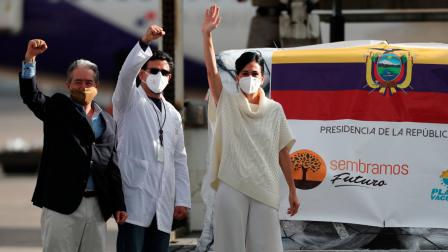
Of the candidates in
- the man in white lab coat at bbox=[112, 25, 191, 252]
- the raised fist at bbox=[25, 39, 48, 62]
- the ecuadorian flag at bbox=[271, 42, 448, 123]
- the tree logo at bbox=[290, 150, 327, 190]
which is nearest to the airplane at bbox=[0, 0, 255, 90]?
the ecuadorian flag at bbox=[271, 42, 448, 123]

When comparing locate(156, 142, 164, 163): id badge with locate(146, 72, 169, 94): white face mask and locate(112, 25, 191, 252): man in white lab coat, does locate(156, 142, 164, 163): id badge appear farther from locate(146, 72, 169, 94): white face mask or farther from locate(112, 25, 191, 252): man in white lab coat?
locate(146, 72, 169, 94): white face mask

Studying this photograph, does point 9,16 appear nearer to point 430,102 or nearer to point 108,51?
point 108,51

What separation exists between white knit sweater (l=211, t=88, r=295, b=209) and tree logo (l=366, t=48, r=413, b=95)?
2.04 meters

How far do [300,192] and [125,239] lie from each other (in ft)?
7.98

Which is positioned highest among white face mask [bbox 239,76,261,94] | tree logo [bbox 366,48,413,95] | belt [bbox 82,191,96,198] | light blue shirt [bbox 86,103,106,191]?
tree logo [bbox 366,48,413,95]

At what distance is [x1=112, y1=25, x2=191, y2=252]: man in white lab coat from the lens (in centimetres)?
630

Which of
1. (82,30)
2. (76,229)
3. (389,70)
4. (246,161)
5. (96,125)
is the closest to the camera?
(76,229)

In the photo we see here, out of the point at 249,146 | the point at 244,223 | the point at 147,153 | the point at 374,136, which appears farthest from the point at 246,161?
the point at 374,136

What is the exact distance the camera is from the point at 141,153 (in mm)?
6391

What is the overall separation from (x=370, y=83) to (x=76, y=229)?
127 inches

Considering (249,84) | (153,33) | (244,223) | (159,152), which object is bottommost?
A: (244,223)

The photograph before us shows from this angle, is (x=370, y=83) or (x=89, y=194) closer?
(x=89, y=194)


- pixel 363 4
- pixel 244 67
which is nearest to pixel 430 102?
pixel 244 67

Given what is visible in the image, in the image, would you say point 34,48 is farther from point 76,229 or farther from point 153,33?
point 76,229
